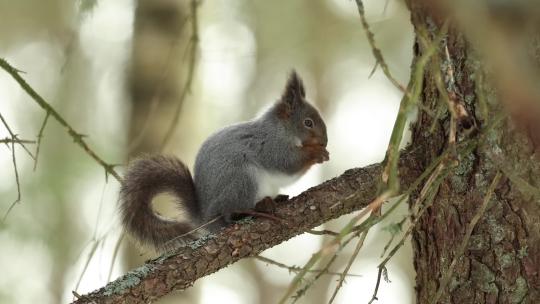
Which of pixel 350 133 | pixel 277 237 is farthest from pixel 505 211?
pixel 350 133

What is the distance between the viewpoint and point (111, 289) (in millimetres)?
1505

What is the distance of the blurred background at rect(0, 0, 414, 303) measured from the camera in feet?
11.6

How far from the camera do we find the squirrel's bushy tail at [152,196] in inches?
82.0

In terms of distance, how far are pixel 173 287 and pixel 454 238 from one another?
0.60 meters

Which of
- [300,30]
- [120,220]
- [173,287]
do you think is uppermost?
[300,30]

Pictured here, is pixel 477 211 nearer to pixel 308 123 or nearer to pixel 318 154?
pixel 318 154


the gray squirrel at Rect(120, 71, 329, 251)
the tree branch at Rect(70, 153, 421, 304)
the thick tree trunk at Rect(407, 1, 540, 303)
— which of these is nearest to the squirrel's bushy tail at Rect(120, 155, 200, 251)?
the gray squirrel at Rect(120, 71, 329, 251)

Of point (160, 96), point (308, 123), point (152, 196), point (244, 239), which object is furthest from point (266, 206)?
point (160, 96)

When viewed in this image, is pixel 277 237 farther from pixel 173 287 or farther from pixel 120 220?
pixel 120 220

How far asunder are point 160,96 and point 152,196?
1.28 m

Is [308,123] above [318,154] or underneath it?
above

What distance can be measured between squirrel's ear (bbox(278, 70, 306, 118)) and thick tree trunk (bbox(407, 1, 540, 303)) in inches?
36.4

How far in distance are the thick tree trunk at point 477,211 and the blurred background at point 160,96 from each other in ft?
5.39

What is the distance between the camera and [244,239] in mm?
1655
